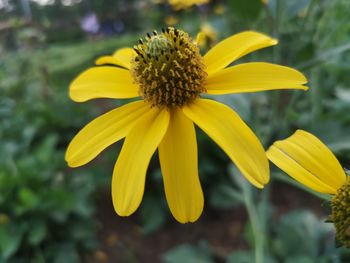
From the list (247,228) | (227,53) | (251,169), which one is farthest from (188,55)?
(247,228)

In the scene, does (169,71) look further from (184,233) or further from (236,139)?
(184,233)

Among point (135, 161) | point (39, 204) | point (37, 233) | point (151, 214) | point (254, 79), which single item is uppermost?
point (254, 79)

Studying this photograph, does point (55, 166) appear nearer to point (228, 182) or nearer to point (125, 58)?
point (228, 182)

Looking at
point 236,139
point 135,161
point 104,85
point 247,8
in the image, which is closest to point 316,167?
point 236,139

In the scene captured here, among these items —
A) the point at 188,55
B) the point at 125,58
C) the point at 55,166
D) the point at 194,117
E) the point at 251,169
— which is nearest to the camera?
the point at 251,169

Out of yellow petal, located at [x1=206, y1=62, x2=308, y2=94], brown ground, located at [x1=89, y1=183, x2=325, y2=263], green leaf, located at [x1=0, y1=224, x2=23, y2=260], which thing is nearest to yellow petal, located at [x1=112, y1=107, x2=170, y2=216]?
yellow petal, located at [x1=206, y1=62, x2=308, y2=94]

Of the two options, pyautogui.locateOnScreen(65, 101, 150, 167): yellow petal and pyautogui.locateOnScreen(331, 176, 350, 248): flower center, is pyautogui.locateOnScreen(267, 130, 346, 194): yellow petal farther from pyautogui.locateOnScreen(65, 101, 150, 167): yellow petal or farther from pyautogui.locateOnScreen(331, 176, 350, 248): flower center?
pyautogui.locateOnScreen(65, 101, 150, 167): yellow petal

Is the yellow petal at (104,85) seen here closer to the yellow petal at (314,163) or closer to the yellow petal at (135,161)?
the yellow petal at (135,161)
